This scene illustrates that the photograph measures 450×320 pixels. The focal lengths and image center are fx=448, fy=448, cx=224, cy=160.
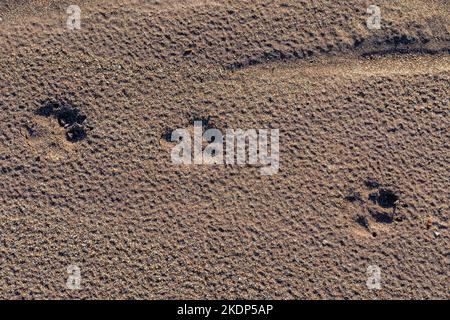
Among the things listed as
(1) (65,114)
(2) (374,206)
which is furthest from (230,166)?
(1) (65,114)

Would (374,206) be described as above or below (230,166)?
below

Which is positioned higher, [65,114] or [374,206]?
[65,114]

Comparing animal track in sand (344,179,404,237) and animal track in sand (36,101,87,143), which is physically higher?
animal track in sand (36,101,87,143)

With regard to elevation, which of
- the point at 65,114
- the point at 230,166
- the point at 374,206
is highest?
the point at 65,114

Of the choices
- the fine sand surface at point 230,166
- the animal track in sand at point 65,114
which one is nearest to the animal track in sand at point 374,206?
the fine sand surface at point 230,166

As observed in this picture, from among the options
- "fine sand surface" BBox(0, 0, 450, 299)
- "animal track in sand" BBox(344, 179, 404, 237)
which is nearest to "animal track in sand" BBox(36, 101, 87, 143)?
"fine sand surface" BBox(0, 0, 450, 299)

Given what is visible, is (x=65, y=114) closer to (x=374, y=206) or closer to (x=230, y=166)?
(x=230, y=166)

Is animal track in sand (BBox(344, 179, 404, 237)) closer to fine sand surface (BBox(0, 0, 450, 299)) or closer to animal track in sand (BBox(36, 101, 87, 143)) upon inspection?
fine sand surface (BBox(0, 0, 450, 299))
